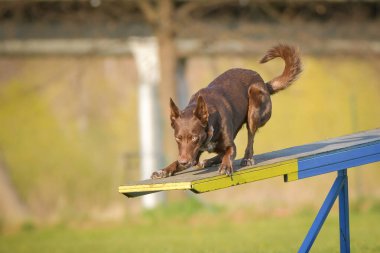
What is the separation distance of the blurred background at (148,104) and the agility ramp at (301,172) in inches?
253

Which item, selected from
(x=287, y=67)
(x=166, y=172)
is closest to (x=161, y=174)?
(x=166, y=172)

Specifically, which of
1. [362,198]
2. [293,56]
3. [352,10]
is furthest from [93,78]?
[293,56]

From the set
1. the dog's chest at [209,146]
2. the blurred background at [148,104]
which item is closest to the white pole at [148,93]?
the blurred background at [148,104]

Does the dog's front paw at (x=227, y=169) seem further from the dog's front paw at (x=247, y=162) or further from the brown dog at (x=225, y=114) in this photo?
the dog's front paw at (x=247, y=162)

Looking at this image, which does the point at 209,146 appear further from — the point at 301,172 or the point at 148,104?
the point at 148,104

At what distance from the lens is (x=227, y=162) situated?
641cm

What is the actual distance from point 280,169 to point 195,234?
695cm

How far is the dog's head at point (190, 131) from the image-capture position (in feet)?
20.8

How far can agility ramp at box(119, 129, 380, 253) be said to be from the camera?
6.12 meters

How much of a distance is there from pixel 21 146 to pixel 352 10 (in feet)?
28.4

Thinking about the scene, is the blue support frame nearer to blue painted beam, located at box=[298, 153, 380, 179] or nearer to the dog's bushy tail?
blue painted beam, located at box=[298, 153, 380, 179]

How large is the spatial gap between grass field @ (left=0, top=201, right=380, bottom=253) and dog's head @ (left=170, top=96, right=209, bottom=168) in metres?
3.03

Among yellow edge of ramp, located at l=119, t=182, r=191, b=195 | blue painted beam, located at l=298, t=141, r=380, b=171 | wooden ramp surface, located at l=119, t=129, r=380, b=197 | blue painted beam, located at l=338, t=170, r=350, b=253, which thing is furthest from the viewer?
blue painted beam, located at l=338, t=170, r=350, b=253

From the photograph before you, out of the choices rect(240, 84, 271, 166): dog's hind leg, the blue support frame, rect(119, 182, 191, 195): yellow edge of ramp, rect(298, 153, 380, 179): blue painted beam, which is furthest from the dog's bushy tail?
rect(119, 182, 191, 195): yellow edge of ramp
